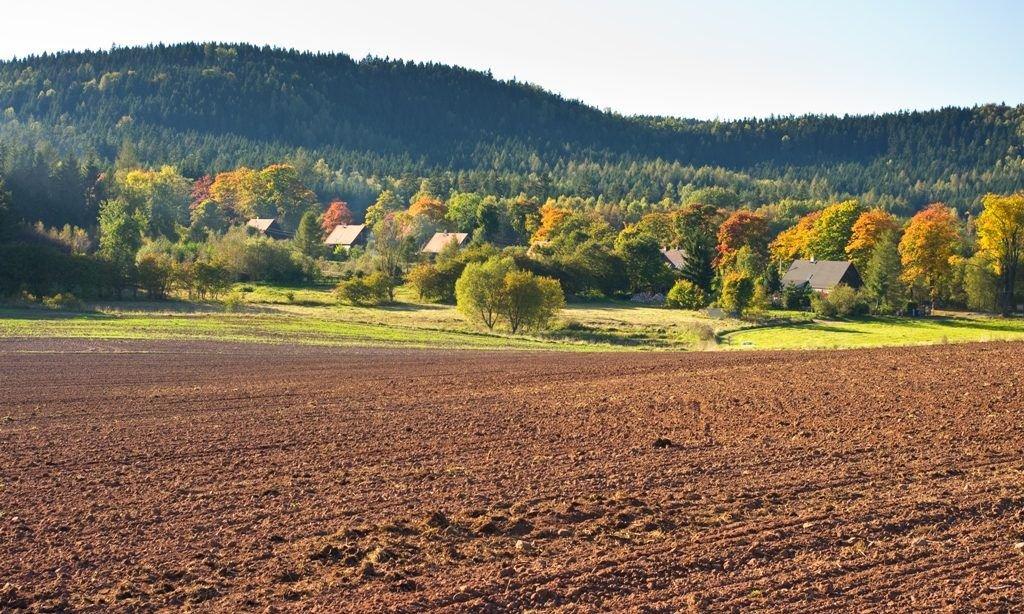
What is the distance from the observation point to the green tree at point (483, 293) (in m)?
65.6

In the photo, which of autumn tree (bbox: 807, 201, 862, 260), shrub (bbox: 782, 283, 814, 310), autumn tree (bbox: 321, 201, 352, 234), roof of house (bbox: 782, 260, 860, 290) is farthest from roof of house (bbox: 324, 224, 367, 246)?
shrub (bbox: 782, 283, 814, 310)

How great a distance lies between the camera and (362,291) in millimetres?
81938

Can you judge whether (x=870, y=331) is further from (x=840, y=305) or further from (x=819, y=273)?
(x=819, y=273)

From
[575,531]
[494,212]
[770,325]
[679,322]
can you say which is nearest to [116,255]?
[679,322]

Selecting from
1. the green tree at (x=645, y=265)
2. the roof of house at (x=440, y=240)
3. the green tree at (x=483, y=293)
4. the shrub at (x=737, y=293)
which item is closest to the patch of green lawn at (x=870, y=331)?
the shrub at (x=737, y=293)

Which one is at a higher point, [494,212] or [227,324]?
[494,212]

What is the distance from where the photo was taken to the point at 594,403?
26.0 m

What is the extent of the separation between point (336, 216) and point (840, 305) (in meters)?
103

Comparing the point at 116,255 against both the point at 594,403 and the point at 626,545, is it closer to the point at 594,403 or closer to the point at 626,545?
the point at 594,403

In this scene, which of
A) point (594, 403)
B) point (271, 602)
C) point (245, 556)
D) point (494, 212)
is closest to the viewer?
point (271, 602)

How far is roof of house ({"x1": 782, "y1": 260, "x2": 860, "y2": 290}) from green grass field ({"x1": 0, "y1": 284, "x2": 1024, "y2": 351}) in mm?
Result: 16767

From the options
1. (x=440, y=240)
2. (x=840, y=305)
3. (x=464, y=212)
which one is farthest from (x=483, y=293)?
(x=464, y=212)

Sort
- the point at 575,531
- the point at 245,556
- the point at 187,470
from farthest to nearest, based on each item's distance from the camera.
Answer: the point at 187,470, the point at 575,531, the point at 245,556

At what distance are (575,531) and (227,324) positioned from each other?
160 ft
